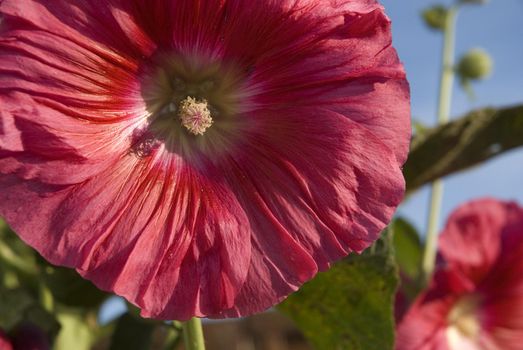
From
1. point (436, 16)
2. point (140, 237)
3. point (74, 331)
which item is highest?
point (436, 16)

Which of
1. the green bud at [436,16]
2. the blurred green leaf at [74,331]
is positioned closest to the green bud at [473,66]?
the green bud at [436,16]

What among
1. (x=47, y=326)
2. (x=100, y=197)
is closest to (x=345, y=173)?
(x=100, y=197)

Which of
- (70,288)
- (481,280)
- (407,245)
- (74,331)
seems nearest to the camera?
(70,288)

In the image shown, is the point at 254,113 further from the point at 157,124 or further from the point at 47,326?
the point at 47,326

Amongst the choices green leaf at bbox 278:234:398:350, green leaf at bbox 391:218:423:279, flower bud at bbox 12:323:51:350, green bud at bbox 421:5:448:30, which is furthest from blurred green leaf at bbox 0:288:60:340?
green bud at bbox 421:5:448:30

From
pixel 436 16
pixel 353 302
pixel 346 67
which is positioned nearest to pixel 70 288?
pixel 353 302

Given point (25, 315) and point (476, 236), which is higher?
point (476, 236)

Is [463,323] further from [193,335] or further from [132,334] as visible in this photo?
[193,335]
